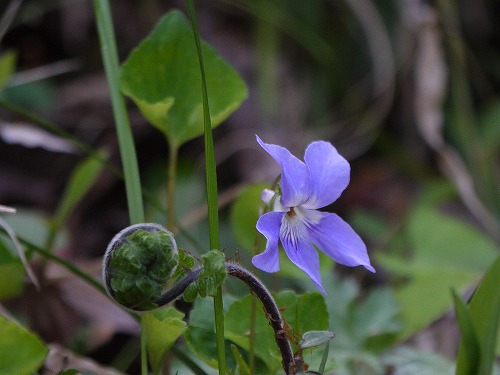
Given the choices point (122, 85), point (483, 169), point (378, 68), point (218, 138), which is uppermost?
point (122, 85)

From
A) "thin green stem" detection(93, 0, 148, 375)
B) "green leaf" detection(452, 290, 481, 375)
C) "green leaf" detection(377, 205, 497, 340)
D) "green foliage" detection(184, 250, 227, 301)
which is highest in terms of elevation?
"thin green stem" detection(93, 0, 148, 375)

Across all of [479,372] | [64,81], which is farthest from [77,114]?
[479,372]

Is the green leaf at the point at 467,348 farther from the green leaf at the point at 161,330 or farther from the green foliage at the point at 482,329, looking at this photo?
the green leaf at the point at 161,330

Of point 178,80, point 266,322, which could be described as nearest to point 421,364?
point 266,322

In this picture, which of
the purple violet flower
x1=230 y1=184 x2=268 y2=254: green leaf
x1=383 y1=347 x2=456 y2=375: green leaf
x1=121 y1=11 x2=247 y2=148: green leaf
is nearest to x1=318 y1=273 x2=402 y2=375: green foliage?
x1=383 y1=347 x2=456 y2=375: green leaf

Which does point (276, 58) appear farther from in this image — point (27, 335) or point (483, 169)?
point (27, 335)

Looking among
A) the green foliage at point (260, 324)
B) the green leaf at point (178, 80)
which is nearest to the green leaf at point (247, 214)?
the green leaf at point (178, 80)

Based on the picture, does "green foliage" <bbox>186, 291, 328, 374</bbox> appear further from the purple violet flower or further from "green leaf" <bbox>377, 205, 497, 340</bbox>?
"green leaf" <bbox>377, 205, 497, 340</bbox>
